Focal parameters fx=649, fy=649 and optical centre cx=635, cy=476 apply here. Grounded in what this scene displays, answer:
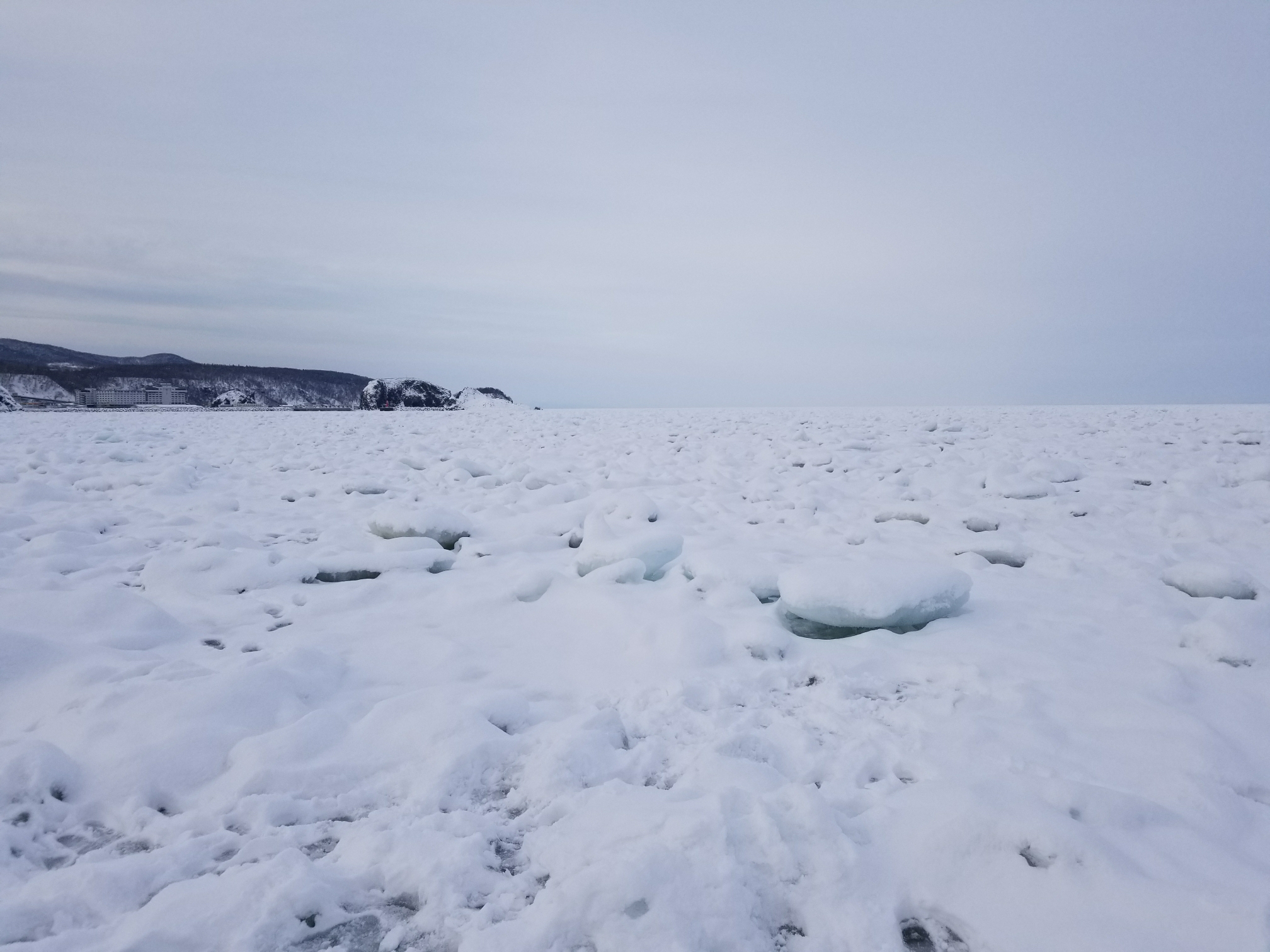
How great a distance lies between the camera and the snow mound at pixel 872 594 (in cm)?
276

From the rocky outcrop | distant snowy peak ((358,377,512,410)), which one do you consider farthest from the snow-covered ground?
the rocky outcrop

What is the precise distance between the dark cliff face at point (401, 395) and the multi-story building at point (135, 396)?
62.2 ft

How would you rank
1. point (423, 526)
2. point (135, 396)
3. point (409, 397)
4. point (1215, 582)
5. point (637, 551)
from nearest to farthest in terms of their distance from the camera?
1. point (1215, 582)
2. point (637, 551)
3. point (423, 526)
4. point (409, 397)
5. point (135, 396)

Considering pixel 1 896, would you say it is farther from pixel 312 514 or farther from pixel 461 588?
pixel 312 514

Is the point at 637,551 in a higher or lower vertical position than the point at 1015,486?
lower

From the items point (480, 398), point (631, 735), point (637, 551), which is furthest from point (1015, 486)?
point (480, 398)

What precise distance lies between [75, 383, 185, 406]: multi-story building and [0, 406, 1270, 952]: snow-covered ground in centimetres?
4603

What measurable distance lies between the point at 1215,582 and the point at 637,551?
8.99 feet

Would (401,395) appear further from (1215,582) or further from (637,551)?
(1215,582)

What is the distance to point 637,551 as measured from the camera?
3.55 meters

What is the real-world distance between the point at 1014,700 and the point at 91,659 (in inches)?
126

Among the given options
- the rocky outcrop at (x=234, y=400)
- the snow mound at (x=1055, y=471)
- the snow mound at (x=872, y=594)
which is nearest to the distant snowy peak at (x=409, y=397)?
the rocky outcrop at (x=234, y=400)

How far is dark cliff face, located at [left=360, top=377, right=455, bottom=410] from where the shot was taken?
104ft

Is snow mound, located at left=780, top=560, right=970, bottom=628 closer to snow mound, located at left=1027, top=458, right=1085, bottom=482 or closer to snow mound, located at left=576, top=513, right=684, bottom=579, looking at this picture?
snow mound, located at left=576, top=513, right=684, bottom=579
